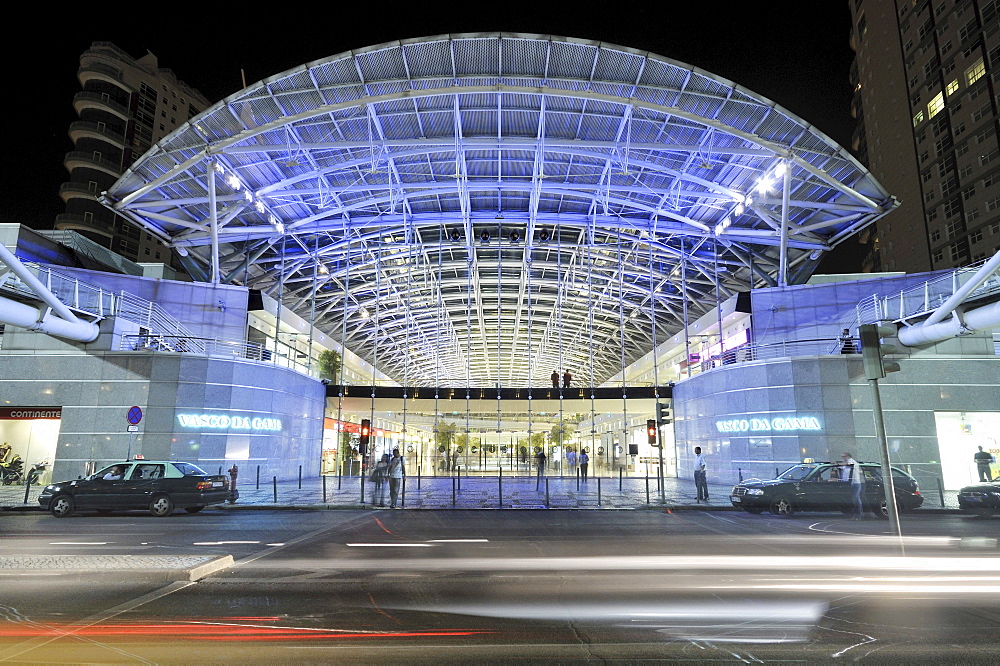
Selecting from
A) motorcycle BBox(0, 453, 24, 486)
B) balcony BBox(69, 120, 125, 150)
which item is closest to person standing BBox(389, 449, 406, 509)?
motorcycle BBox(0, 453, 24, 486)

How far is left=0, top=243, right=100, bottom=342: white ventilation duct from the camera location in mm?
17953

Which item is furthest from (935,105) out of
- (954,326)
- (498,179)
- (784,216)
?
(954,326)

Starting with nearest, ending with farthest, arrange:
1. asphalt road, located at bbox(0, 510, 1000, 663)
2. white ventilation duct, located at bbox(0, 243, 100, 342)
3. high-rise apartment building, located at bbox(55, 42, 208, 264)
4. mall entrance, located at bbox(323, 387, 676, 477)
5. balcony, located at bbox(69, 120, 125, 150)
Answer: asphalt road, located at bbox(0, 510, 1000, 663) → white ventilation duct, located at bbox(0, 243, 100, 342) → mall entrance, located at bbox(323, 387, 676, 477) → high-rise apartment building, located at bbox(55, 42, 208, 264) → balcony, located at bbox(69, 120, 125, 150)

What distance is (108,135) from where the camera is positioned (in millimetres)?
68625

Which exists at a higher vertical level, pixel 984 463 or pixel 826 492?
pixel 984 463

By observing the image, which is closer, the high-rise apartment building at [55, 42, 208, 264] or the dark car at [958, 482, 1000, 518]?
the dark car at [958, 482, 1000, 518]

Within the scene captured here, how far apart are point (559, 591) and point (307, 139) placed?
2495 centimetres

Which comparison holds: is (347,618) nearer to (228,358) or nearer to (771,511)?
(771,511)

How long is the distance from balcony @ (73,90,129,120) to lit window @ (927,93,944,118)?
90891mm

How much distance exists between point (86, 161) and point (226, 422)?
58160 millimetres

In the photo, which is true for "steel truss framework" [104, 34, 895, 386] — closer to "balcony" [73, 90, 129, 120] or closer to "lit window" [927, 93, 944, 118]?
"lit window" [927, 93, 944, 118]

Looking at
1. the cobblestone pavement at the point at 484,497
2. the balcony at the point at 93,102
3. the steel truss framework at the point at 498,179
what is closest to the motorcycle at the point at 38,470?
the cobblestone pavement at the point at 484,497

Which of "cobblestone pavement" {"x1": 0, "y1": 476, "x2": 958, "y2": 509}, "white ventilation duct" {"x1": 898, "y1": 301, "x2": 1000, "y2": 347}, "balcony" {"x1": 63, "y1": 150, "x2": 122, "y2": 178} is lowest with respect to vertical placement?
"cobblestone pavement" {"x1": 0, "y1": 476, "x2": 958, "y2": 509}

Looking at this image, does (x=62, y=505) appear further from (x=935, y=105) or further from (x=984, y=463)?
(x=935, y=105)
